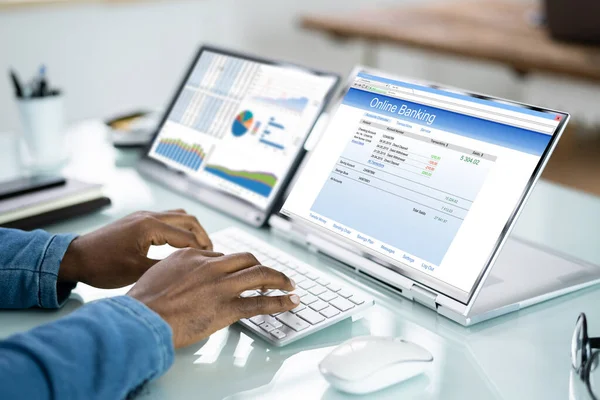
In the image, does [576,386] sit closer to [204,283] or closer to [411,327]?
[411,327]

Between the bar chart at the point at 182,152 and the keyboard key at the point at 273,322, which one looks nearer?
→ the keyboard key at the point at 273,322

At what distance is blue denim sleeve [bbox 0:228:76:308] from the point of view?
0.85 meters

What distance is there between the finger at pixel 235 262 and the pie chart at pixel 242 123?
42cm

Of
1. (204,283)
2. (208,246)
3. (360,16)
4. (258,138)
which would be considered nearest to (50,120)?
(258,138)

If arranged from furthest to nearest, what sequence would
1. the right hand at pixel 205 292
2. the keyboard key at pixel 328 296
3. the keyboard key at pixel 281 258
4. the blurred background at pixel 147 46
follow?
the blurred background at pixel 147 46, the keyboard key at pixel 281 258, the keyboard key at pixel 328 296, the right hand at pixel 205 292

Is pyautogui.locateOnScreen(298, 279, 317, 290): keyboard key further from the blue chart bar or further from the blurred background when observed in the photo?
the blurred background

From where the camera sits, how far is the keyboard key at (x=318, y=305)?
2.68 ft

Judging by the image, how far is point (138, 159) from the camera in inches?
55.7

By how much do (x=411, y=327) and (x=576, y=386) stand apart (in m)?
0.20

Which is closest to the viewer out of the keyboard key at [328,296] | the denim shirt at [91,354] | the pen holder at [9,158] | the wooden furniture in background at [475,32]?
the denim shirt at [91,354]

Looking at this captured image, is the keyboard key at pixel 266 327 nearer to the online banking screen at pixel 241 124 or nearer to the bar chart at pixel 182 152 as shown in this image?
the online banking screen at pixel 241 124

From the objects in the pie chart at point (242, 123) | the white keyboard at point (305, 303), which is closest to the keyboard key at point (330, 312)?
the white keyboard at point (305, 303)

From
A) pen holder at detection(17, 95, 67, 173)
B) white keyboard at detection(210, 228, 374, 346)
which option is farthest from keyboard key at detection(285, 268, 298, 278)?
pen holder at detection(17, 95, 67, 173)

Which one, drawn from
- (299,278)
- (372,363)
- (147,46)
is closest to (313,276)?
(299,278)
